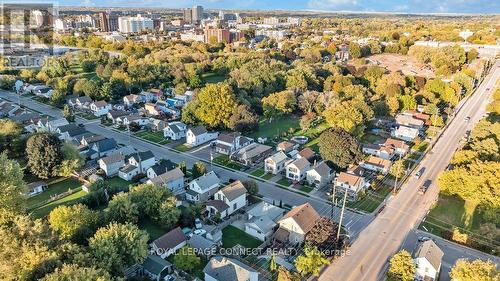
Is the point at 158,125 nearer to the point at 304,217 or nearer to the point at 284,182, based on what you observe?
the point at 284,182

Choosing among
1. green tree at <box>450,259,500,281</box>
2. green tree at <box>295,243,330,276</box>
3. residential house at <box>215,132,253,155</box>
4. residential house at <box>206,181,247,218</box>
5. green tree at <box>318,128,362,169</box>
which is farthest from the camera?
residential house at <box>215,132,253,155</box>

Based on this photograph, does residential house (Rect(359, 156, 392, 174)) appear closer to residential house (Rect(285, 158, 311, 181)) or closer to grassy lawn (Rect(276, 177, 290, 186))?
residential house (Rect(285, 158, 311, 181))

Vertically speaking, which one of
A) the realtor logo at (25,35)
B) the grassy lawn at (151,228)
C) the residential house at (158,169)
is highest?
the realtor logo at (25,35)

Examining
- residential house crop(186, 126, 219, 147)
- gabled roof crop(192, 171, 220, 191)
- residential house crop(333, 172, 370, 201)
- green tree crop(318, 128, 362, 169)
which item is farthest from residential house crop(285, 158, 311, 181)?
residential house crop(186, 126, 219, 147)

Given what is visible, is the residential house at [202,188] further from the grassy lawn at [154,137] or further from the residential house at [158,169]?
the grassy lawn at [154,137]

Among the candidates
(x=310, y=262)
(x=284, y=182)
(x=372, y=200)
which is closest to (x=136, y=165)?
(x=284, y=182)

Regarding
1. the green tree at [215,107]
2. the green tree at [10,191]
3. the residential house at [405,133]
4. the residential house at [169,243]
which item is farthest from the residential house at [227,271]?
the residential house at [405,133]

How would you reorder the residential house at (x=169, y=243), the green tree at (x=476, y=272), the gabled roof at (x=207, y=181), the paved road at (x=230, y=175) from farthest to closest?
the gabled roof at (x=207, y=181) → the paved road at (x=230, y=175) → the residential house at (x=169, y=243) → the green tree at (x=476, y=272)

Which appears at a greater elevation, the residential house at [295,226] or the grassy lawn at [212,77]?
the grassy lawn at [212,77]
